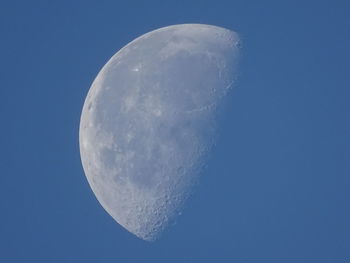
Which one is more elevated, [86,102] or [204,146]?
[86,102]

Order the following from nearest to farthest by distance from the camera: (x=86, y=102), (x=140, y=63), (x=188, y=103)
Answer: (x=188, y=103)
(x=140, y=63)
(x=86, y=102)

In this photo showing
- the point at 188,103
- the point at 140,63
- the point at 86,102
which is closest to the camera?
the point at 188,103

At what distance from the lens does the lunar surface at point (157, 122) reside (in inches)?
596

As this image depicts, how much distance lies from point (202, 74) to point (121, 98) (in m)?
1.93

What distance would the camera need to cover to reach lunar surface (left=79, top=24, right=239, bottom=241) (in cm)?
1513

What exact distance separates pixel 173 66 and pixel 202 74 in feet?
2.50

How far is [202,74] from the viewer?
604 inches

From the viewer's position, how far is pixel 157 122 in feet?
50.1

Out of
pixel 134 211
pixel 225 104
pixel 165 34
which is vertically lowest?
pixel 134 211

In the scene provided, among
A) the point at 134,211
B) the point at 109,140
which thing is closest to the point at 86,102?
the point at 109,140

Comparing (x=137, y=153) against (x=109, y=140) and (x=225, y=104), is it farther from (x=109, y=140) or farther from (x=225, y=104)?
(x=225, y=104)

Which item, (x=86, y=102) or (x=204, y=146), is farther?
(x=86, y=102)

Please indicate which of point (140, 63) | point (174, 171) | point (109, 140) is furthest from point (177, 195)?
point (140, 63)

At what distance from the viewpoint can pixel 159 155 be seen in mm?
15164
